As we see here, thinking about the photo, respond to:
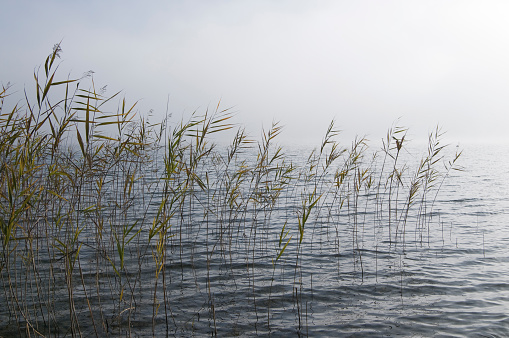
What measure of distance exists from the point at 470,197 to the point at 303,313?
12.7 metres

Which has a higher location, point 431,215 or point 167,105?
point 167,105

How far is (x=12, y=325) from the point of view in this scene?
15.3 feet

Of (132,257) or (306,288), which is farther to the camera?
(132,257)

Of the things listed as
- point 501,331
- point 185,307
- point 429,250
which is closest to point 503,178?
point 429,250

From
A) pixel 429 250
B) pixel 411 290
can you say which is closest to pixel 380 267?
pixel 411 290

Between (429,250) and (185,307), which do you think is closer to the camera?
(185,307)

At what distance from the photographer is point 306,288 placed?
19.9 feet

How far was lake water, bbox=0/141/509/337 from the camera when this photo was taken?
4754 mm

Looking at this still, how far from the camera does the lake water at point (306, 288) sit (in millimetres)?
4754

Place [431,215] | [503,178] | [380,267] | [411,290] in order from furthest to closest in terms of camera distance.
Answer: [503,178] < [431,215] < [380,267] < [411,290]

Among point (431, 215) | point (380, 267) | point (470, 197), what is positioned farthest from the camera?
point (470, 197)

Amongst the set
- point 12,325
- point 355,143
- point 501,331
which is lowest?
point 501,331

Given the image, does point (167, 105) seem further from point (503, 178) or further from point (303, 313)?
point (503, 178)

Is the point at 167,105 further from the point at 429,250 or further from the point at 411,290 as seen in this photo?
the point at 429,250
